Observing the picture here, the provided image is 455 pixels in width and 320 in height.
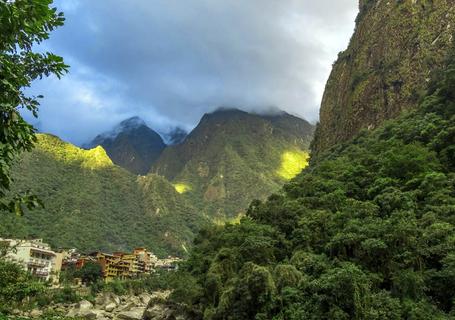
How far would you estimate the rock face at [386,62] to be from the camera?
55.0 m

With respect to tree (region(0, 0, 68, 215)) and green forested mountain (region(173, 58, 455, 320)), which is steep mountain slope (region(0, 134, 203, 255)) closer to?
green forested mountain (region(173, 58, 455, 320))

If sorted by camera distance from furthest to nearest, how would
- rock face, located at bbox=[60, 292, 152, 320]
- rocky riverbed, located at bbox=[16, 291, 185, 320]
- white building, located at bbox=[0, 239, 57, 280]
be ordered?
white building, located at bbox=[0, 239, 57, 280]
rock face, located at bbox=[60, 292, 152, 320]
rocky riverbed, located at bbox=[16, 291, 185, 320]

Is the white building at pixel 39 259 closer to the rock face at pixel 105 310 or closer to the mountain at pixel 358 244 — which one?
the rock face at pixel 105 310

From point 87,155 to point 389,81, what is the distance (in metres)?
119

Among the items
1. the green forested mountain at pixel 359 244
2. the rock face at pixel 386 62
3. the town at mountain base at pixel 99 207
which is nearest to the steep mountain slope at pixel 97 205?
the town at mountain base at pixel 99 207

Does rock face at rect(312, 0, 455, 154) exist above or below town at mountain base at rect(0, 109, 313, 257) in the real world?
above

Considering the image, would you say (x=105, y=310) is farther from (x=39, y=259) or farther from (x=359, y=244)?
(x=359, y=244)

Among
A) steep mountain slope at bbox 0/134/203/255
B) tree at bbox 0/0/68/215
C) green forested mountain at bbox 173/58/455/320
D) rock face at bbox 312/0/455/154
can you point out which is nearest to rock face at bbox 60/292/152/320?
green forested mountain at bbox 173/58/455/320

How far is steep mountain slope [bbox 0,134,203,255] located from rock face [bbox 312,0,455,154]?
224 feet

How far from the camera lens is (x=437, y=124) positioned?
35188mm

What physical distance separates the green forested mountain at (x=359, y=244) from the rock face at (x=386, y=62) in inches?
624

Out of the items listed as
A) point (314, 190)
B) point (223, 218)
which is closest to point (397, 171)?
point (314, 190)

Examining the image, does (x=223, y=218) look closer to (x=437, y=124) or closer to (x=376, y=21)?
(x=376, y=21)

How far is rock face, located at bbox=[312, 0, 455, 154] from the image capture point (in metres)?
55.0
